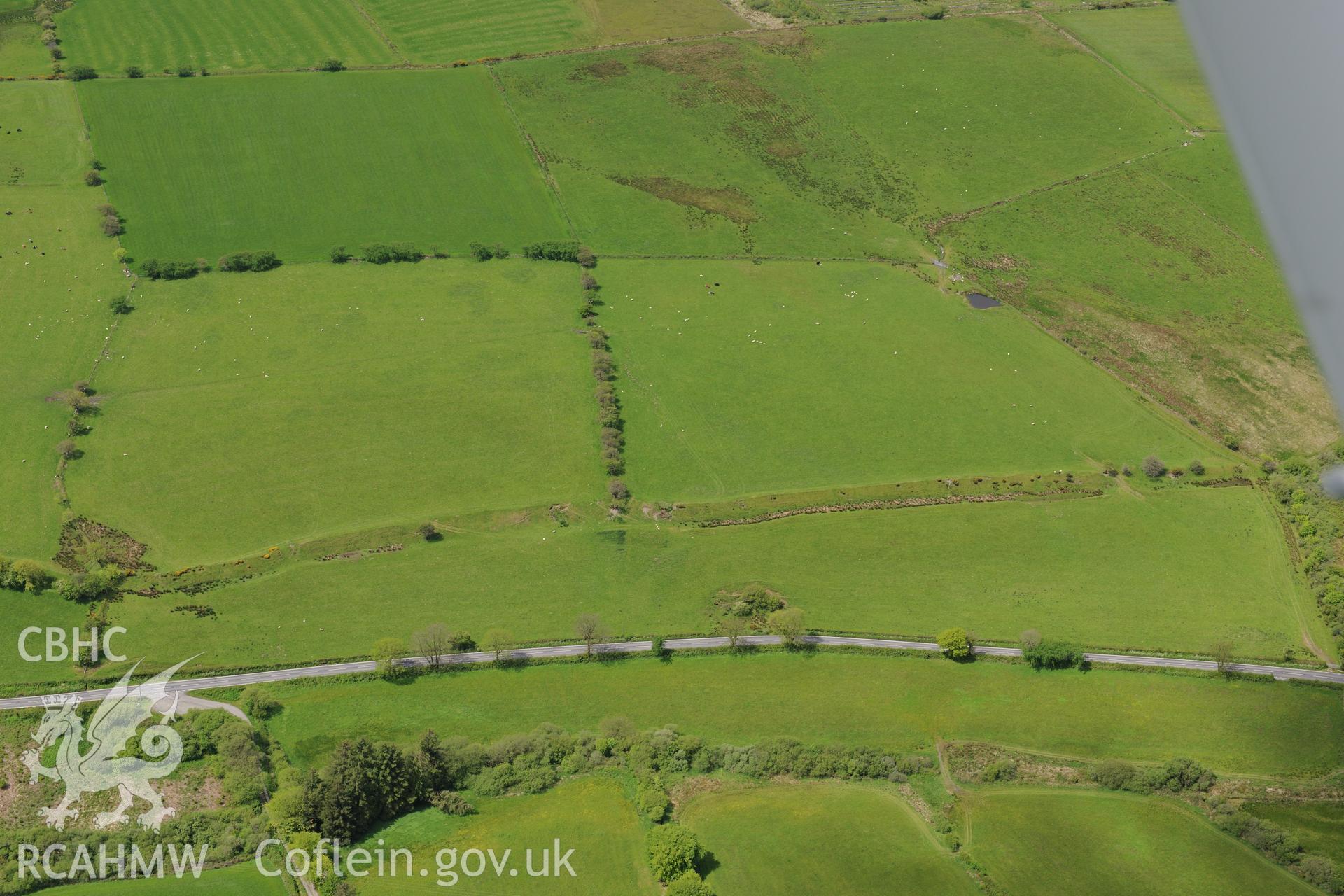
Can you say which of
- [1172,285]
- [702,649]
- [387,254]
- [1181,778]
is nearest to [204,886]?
[702,649]

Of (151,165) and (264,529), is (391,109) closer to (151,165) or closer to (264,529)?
(151,165)

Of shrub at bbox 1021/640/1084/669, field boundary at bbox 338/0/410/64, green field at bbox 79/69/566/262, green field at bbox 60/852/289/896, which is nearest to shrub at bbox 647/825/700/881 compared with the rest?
green field at bbox 60/852/289/896

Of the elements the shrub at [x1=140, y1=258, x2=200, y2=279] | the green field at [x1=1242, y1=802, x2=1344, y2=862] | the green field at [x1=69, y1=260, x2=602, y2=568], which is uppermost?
the shrub at [x1=140, y1=258, x2=200, y2=279]

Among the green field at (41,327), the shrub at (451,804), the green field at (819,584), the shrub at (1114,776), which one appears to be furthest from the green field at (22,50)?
the shrub at (1114,776)

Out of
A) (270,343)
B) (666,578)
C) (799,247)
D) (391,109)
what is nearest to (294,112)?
(391,109)

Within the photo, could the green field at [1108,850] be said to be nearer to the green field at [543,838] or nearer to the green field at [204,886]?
the green field at [543,838]

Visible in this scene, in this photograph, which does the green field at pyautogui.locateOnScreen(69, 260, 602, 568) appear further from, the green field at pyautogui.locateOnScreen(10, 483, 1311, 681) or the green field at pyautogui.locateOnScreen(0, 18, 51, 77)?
the green field at pyautogui.locateOnScreen(0, 18, 51, 77)

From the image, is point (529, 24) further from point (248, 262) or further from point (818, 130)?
point (248, 262)
